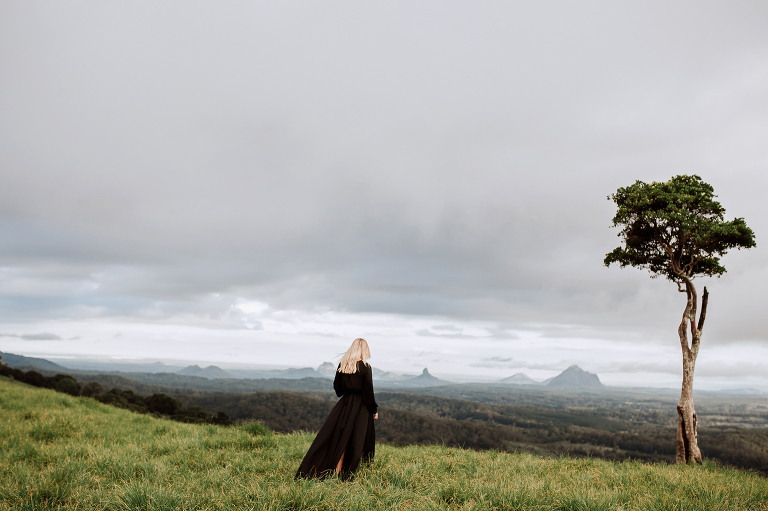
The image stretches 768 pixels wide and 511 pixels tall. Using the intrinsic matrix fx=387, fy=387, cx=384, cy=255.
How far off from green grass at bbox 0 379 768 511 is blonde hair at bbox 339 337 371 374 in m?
2.26

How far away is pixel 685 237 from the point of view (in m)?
16.3

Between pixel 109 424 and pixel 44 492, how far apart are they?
36.4 ft

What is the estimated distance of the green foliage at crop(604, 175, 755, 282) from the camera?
15.6 meters

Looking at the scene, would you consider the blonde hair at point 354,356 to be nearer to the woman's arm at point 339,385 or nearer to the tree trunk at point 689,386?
the woman's arm at point 339,385

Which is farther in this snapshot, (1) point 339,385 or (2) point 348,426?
(1) point 339,385

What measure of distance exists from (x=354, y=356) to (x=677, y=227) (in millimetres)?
15442

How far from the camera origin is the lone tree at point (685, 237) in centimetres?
1557

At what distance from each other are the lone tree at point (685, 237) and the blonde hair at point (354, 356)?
13613 mm

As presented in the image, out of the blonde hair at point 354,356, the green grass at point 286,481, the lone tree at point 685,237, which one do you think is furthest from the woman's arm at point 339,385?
the lone tree at point 685,237

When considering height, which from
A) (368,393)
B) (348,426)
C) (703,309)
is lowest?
(348,426)

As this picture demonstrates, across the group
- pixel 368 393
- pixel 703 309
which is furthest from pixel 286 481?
pixel 703 309

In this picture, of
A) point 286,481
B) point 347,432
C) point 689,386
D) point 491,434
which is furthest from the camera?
point 491,434

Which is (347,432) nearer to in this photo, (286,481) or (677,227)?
(286,481)

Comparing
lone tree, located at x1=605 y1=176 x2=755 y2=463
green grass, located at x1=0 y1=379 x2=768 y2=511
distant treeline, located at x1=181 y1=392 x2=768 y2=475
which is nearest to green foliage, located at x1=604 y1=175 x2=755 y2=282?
lone tree, located at x1=605 y1=176 x2=755 y2=463
